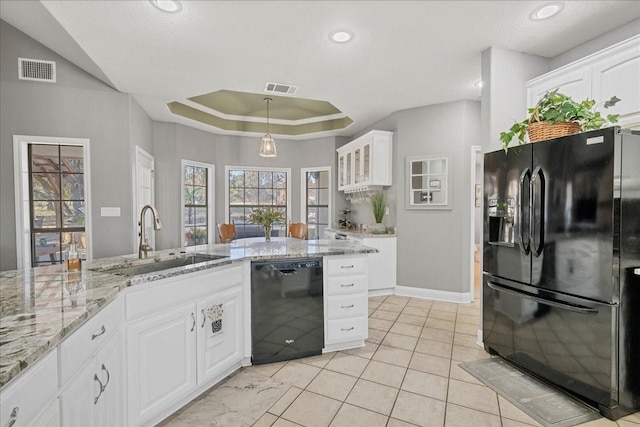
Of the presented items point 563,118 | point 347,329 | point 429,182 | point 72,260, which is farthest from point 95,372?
point 429,182

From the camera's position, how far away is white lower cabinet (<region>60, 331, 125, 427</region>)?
45.0 inches

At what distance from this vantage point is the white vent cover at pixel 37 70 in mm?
3387

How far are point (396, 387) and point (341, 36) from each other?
2.78m

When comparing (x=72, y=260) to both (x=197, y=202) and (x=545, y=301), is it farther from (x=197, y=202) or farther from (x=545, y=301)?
(x=197, y=202)

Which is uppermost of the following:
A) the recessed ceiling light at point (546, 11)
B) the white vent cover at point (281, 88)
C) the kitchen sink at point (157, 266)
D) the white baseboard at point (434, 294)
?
the white vent cover at point (281, 88)

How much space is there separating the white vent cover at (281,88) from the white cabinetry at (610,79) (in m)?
2.62

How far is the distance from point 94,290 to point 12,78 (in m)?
3.32

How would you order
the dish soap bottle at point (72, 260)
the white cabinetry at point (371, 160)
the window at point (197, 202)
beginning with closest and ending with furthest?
the dish soap bottle at point (72, 260), the white cabinetry at point (371, 160), the window at point (197, 202)

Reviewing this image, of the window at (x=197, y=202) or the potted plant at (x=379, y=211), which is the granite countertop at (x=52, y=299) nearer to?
the potted plant at (x=379, y=211)

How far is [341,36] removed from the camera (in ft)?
8.88

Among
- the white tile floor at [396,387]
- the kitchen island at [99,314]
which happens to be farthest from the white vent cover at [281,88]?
the white tile floor at [396,387]

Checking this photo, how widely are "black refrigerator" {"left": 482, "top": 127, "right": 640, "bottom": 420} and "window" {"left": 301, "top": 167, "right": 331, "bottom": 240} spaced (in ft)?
14.0

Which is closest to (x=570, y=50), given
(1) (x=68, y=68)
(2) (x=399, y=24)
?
(2) (x=399, y=24)

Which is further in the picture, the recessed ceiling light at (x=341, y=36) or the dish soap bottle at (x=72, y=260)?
the recessed ceiling light at (x=341, y=36)
